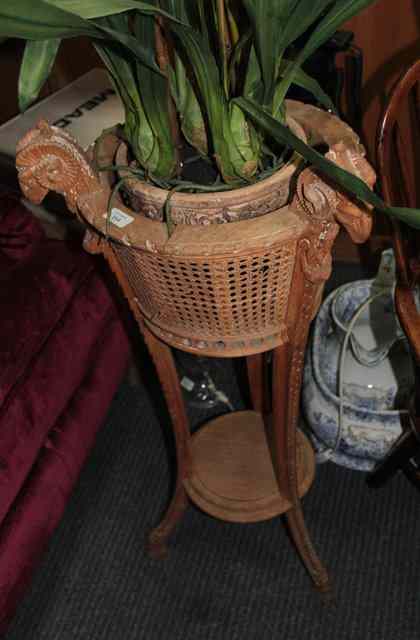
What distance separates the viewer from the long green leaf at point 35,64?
567 millimetres

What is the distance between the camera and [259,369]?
1243 millimetres

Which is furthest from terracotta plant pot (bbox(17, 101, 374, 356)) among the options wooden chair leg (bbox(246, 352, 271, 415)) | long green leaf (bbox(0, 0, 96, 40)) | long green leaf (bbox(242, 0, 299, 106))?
wooden chair leg (bbox(246, 352, 271, 415))

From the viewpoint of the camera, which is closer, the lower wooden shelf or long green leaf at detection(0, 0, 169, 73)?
long green leaf at detection(0, 0, 169, 73)

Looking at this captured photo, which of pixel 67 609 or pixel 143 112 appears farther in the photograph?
pixel 67 609

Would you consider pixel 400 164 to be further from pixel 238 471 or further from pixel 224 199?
pixel 238 471

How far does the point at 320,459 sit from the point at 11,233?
78cm

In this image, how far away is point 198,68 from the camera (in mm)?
645

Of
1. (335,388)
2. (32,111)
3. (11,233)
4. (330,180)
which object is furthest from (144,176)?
(32,111)

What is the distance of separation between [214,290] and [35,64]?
306mm

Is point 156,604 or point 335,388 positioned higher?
point 335,388

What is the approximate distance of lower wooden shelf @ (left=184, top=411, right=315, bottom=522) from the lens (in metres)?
1.14

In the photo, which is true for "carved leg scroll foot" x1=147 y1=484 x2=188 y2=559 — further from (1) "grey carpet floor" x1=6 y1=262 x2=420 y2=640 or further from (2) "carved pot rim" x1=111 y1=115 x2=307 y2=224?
(2) "carved pot rim" x1=111 y1=115 x2=307 y2=224

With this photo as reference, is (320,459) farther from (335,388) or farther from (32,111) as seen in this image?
(32,111)

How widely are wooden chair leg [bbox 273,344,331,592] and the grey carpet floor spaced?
79mm
